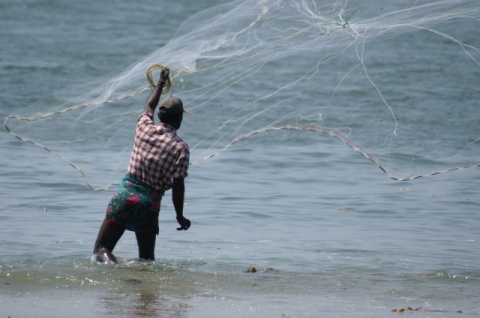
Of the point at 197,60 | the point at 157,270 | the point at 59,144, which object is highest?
the point at 197,60

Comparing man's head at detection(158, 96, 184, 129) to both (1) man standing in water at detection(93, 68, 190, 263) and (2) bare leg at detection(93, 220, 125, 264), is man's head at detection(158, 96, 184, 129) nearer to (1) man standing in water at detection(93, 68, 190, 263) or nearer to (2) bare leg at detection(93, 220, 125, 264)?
(1) man standing in water at detection(93, 68, 190, 263)

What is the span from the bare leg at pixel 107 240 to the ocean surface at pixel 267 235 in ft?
0.27

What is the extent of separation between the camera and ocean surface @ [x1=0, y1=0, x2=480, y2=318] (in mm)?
6047

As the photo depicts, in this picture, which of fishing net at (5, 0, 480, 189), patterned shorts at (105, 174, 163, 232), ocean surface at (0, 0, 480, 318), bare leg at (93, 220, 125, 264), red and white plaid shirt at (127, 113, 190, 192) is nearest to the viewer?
ocean surface at (0, 0, 480, 318)

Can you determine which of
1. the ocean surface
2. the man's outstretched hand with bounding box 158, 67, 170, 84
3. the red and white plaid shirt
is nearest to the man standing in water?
the red and white plaid shirt

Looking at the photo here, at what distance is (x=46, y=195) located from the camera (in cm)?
1020

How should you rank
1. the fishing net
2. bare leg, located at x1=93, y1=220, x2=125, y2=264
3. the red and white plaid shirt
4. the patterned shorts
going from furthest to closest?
1. the fishing net
2. bare leg, located at x1=93, y1=220, x2=125, y2=264
3. the patterned shorts
4. the red and white plaid shirt

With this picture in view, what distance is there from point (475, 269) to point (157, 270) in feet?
7.96

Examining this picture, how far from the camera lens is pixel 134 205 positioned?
6.39 metres

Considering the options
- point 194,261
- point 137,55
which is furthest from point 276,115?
point 137,55

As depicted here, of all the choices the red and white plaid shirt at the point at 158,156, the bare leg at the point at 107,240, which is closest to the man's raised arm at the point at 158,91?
the red and white plaid shirt at the point at 158,156

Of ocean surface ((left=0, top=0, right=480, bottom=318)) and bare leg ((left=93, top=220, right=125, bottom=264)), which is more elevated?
bare leg ((left=93, top=220, right=125, bottom=264))

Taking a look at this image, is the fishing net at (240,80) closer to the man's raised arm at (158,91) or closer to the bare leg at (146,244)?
the man's raised arm at (158,91)

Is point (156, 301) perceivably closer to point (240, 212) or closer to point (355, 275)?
point (355, 275)
